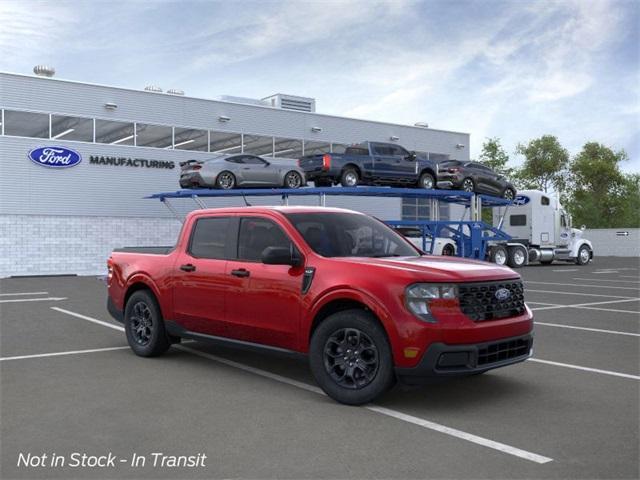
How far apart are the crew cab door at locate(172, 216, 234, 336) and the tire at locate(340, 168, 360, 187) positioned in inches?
636

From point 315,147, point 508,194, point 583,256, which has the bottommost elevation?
point 583,256

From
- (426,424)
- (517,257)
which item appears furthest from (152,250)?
(517,257)

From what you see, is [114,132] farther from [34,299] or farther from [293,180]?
[34,299]

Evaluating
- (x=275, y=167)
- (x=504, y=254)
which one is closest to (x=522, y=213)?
Answer: (x=504, y=254)

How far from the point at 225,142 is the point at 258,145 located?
5.64 feet

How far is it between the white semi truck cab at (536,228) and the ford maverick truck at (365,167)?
29.6 ft

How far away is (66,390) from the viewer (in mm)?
6184

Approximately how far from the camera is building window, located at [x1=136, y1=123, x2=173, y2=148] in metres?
29.3

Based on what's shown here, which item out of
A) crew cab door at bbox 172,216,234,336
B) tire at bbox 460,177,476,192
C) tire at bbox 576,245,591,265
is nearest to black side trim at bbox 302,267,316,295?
crew cab door at bbox 172,216,234,336

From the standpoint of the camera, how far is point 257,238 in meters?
6.82

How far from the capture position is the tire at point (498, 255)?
99.2ft

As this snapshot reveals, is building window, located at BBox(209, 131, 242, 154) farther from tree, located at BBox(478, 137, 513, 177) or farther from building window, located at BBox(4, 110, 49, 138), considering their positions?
tree, located at BBox(478, 137, 513, 177)

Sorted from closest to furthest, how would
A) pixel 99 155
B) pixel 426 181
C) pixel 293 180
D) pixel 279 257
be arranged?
pixel 279 257 → pixel 426 181 → pixel 293 180 → pixel 99 155

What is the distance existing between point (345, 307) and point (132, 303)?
3.28 meters
